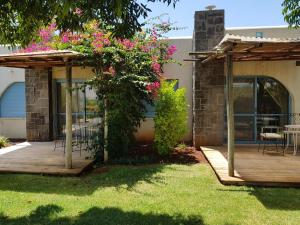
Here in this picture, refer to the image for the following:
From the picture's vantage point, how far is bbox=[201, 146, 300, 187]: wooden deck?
22.9 feet

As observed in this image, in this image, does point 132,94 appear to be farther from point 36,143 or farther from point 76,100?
point 36,143

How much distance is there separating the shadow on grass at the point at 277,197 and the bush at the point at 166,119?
10.8 ft

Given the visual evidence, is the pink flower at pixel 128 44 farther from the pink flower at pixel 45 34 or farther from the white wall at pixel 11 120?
the white wall at pixel 11 120

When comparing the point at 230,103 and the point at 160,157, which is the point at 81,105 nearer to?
the point at 160,157

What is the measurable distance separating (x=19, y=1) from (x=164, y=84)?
5.64m

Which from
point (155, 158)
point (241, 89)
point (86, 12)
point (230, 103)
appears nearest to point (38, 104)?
point (155, 158)

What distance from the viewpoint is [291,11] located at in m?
7.07

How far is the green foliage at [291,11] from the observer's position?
689 cm

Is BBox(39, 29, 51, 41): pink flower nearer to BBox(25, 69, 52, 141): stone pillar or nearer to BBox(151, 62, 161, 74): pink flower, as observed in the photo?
BBox(25, 69, 52, 141): stone pillar

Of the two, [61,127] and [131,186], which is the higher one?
[61,127]

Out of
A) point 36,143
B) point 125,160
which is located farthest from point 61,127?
point 125,160

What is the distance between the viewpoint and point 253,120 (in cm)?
1142

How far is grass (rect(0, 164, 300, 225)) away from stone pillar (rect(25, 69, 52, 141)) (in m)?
4.56

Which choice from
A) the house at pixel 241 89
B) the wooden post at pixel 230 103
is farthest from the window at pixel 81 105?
the wooden post at pixel 230 103
